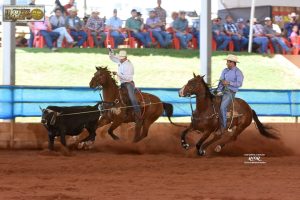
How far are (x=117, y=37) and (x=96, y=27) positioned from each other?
0.85m

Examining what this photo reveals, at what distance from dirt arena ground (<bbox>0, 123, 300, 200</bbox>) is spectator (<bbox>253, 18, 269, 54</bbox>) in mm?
8724

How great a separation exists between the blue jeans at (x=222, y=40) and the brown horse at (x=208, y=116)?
9.48m

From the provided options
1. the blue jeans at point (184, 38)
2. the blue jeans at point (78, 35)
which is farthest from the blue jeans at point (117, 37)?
the blue jeans at point (184, 38)

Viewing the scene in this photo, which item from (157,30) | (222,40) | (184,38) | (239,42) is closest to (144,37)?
(157,30)

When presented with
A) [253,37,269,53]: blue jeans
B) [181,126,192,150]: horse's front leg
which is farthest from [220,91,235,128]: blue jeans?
[253,37,269,53]: blue jeans

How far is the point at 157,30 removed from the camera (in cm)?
2384

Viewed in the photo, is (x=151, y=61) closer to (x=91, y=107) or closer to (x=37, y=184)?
(x=91, y=107)

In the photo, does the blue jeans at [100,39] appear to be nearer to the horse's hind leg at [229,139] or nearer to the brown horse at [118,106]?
the brown horse at [118,106]

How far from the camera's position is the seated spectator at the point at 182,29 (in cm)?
2406

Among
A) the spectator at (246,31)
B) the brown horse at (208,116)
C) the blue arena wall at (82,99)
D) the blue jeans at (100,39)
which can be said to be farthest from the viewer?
the spectator at (246,31)

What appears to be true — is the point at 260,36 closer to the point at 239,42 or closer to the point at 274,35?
the point at 274,35

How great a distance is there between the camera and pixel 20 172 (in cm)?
1186

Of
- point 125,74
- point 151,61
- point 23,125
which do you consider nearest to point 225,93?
point 125,74

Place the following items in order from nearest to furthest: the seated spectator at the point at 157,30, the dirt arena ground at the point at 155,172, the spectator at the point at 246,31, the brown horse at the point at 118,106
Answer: the dirt arena ground at the point at 155,172
the brown horse at the point at 118,106
the seated spectator at the point at 157,30
the spectator at the point at 246,31
